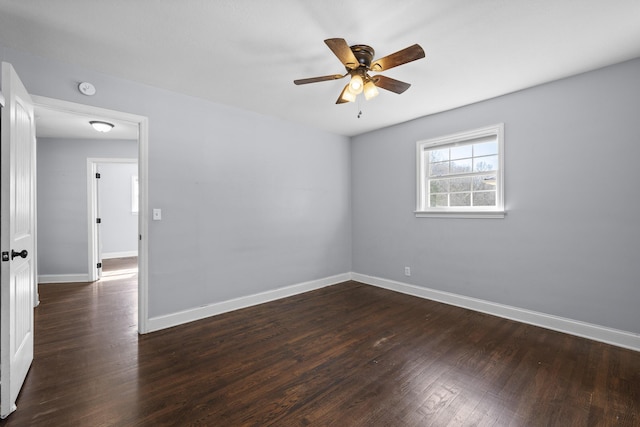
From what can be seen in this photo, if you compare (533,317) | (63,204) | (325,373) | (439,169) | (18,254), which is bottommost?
(325,373)

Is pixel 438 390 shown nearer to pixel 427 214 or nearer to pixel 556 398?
pixel 556 398

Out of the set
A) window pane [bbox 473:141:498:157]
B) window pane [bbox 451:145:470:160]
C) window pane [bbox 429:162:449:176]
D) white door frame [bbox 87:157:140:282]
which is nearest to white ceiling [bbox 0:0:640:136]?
window pane [bbox 473:141:498:157]

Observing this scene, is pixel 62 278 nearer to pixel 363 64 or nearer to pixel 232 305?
pixel 232 305

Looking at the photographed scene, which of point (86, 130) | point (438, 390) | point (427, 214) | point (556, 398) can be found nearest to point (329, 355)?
point (438, 390)

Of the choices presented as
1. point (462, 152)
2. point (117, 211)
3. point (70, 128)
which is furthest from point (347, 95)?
point (117, 211)

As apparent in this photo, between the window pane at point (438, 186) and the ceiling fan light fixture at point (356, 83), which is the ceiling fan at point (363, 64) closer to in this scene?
the ceiling fan light fixture at point (356, 83)

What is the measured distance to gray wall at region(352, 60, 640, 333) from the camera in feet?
8.24

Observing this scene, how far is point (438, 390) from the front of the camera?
6.41ft

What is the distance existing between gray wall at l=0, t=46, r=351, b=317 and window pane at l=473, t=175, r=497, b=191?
6.94ft

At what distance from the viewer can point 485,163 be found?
11.2 ft

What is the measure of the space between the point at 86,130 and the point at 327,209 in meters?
4.13

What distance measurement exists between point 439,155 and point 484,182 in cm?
72

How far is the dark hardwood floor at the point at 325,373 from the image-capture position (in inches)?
67.3

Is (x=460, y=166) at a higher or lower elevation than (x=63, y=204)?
higher
